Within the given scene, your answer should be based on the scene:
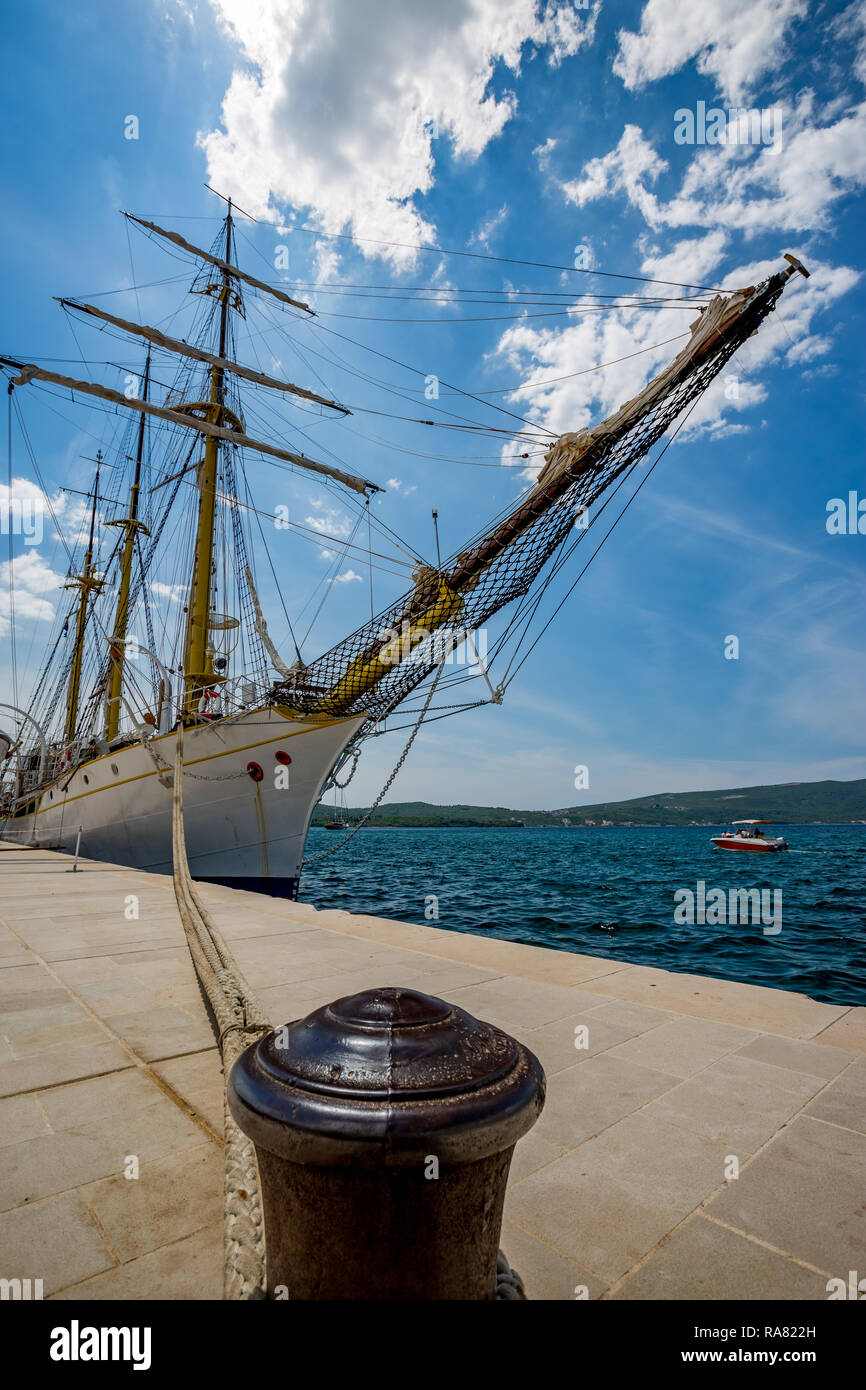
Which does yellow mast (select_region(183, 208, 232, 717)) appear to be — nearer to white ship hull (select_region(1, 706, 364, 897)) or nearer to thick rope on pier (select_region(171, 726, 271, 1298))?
white ship hull (select_region(1, 706, 364, 897))

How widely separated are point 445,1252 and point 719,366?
35.4ft

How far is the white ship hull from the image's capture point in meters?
15.3

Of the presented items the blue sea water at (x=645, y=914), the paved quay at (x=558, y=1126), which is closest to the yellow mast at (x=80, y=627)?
the blue sea water at (x=645, y=914)

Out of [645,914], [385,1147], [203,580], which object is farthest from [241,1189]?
[203,580]

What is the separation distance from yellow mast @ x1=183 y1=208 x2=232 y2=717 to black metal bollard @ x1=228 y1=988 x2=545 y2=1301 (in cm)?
1621

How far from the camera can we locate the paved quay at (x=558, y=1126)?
1994 millimetres

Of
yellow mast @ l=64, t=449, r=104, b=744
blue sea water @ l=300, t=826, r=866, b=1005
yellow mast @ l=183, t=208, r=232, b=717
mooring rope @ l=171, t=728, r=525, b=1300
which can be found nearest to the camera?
mooring rope @ l=171, t=728, r=525, b=1300

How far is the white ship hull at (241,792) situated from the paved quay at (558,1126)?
31.4ft

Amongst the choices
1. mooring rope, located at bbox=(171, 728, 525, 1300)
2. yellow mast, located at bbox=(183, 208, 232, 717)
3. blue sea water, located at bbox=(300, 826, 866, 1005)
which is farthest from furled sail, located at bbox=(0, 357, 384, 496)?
mooring rope, located at bbox=(171, 728, 525, 1300)

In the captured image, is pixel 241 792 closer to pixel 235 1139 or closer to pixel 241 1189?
pixel 235 1139

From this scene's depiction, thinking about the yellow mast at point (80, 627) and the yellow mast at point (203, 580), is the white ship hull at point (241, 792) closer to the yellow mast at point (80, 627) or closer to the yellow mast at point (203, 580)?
the yellow mast at point (203, 580)

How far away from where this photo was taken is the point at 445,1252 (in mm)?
1388

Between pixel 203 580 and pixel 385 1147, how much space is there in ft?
62.8
